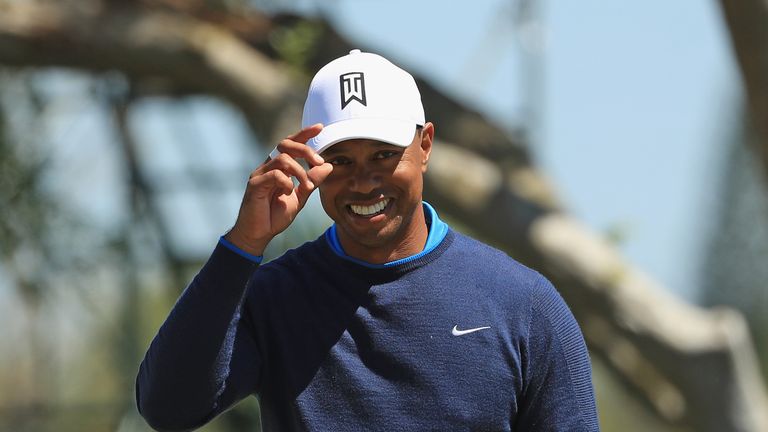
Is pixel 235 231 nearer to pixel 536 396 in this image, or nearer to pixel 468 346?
pixel 468 346

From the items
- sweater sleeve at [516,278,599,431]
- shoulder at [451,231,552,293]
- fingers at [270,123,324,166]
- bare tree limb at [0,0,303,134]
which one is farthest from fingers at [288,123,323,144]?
bare tree limb at [0,0,303,134]

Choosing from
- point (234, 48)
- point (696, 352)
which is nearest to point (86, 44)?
point (234, 48)

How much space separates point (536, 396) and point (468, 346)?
0.18m

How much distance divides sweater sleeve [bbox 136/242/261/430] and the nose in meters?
0.28

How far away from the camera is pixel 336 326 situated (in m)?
2.87

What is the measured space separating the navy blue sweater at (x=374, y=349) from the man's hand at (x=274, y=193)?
52 mm

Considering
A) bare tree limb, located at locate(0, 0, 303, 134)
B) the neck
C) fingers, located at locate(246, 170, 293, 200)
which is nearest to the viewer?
fingers, located at locate(246, 170, 293, 200)

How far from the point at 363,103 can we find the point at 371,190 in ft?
0.59

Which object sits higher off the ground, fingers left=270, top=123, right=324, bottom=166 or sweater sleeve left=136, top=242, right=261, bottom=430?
fingers left=270, top=123, right=324, bottom=166

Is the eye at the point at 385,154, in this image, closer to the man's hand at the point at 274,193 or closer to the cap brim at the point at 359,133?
the cap brim at the point at 359,133

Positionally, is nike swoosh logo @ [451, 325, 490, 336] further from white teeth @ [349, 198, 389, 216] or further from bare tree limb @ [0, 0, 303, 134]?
bare tree limb @ [0, 0, 303, 134]

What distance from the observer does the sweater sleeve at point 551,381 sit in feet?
9.33

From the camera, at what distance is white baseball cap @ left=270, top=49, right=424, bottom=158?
2.82m

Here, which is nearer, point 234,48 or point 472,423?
point 472,423
